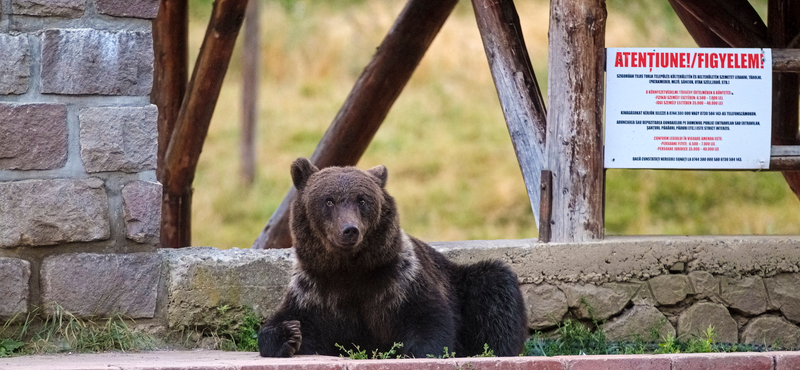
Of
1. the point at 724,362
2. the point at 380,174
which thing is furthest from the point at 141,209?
the point at 724,362

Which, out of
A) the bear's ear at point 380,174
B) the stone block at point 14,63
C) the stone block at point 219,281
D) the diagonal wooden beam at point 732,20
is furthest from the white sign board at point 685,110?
the stone block at point 14,63

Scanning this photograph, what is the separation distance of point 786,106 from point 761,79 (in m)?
1.10

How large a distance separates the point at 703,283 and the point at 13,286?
3.55 meters

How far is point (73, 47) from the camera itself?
4418 mm

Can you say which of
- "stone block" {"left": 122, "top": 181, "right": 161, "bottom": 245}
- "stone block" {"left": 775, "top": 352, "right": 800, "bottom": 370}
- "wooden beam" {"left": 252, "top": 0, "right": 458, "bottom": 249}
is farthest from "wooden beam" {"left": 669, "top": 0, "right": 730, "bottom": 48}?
"stone block" {"left": 122, "top": 181, "right": 161, "bottom": 245}

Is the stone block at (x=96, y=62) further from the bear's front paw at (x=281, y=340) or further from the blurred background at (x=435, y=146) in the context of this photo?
the blurred background at (x=435, y=146)

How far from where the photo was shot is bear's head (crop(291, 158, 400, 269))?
14.1 feet

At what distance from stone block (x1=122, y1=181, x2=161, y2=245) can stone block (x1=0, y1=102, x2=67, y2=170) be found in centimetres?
37

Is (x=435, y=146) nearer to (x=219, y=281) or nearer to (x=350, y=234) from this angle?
(x=219, y=281)

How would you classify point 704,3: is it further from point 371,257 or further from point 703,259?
point 371,257

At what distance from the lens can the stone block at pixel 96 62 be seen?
4.39 m

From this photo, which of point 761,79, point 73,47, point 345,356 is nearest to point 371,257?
point 345,356

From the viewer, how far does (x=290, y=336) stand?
414cm

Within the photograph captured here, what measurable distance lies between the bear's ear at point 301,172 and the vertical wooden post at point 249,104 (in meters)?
10.7
